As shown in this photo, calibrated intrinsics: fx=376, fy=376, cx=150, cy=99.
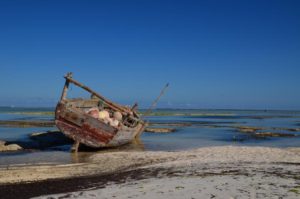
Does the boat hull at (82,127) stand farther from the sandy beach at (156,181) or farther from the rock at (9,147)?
the sandy beach at (156,181)

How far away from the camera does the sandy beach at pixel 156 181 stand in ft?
30.1

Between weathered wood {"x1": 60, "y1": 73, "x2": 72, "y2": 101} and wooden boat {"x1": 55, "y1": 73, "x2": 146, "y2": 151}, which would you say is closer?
wooden boat {"x1": 55, "y1": 73, "x2": 146, "y2": 151}

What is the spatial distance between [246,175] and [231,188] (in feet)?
A: 7.05

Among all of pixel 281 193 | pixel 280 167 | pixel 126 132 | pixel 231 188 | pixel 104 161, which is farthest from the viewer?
pixel 126 132

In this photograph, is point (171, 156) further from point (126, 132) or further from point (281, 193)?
point (281, 193)

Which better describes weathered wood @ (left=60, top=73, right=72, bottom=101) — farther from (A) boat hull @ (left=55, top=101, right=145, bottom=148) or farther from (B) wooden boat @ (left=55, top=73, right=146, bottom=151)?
(A) boat hull @ (left=55, top=101, right=145, bottom=148)

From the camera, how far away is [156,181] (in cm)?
1114

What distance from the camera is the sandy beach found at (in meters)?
9.17

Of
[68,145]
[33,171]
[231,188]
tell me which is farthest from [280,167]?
[68,145]

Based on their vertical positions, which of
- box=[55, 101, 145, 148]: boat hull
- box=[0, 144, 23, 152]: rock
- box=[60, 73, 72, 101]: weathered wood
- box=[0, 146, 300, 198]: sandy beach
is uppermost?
box=[60, 73, 72, 101]: weathered wood

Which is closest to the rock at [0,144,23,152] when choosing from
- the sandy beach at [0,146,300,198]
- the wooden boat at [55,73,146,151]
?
the wooden boat at [55,73,146,151]

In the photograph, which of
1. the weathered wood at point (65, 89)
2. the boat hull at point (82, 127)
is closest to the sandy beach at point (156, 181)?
the boat hull at point (82, 127)

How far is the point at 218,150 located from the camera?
20719 mm

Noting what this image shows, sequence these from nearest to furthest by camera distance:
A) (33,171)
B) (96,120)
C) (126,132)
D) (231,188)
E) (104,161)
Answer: (231,188) < (33,171) < (104,161) < (96,120) < (126,132)
